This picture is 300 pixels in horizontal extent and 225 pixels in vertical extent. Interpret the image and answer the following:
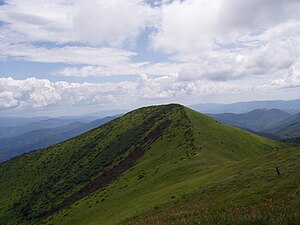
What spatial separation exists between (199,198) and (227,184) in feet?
12.4

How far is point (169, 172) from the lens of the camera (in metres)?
71.2

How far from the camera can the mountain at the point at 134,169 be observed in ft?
149

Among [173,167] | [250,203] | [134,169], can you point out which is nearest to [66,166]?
[134,169]

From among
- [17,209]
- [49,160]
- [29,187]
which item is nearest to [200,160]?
[17,209]

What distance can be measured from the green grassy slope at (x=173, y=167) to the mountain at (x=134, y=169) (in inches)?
12.2

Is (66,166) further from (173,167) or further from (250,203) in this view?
(250,203)

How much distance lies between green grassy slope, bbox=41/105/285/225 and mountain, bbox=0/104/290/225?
12.2 inches

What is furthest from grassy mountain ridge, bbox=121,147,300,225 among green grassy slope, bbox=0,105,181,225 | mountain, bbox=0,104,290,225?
green grassy slope, bbox=0,105,181,225

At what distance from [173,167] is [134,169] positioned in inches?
1040

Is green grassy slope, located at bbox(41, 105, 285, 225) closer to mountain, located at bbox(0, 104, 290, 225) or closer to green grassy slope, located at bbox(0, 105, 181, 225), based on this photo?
mountain, located at bbox(0, 104, 290, 225)

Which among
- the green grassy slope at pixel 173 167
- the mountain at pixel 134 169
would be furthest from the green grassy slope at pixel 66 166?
the green grassy slope at pixel 173 167

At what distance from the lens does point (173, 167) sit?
7462 centimetres

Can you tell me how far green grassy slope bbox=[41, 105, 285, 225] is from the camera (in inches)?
2145

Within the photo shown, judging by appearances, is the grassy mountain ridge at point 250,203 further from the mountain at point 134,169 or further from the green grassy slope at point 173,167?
the green grassy slope at point 173,167
